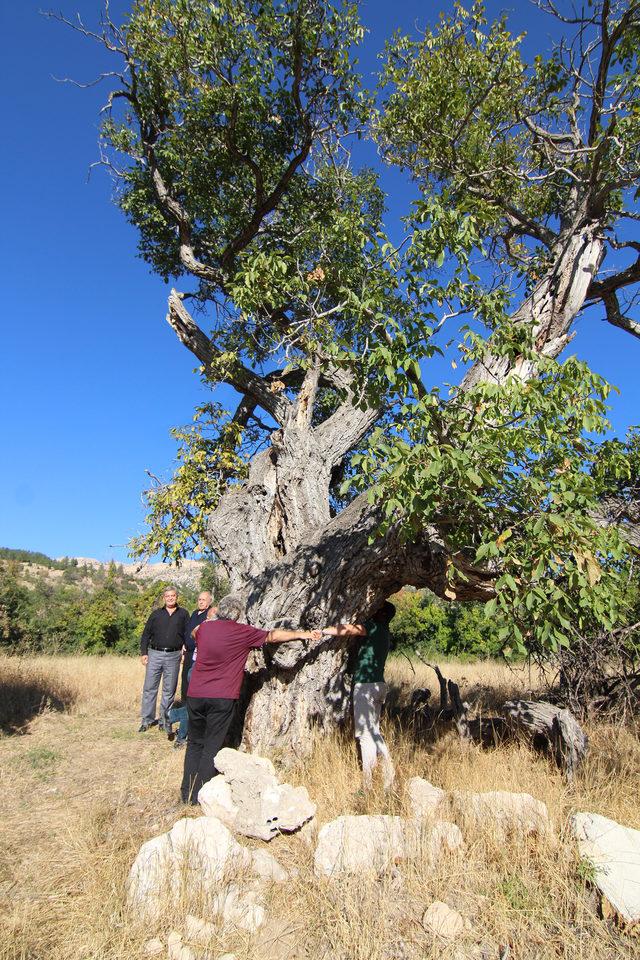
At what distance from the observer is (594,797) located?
4383 millimetres

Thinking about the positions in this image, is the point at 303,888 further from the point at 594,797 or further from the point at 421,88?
the point at 421,88

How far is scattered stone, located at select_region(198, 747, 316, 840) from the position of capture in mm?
4090

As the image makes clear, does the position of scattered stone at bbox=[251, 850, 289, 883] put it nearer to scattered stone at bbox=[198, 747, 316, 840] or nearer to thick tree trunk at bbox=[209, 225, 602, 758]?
scattered stone at bbox=[198, 747, 316, 840]

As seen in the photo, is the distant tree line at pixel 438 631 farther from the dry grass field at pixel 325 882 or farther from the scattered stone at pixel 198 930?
the scattered stone at pixel 198 930

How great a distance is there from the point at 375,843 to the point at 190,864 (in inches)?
45.9

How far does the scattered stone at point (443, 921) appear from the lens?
296 cm

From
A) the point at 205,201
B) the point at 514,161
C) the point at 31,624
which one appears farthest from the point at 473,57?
the point at 31,624

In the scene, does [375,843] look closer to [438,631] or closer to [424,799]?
[424,799]

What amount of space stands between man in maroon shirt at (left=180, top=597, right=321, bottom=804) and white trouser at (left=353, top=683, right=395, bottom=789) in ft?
3.62

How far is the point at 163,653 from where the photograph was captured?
7.62 meters

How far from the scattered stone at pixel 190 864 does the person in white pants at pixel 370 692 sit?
1.39m

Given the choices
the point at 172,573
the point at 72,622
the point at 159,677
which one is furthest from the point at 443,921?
the point at 72,622

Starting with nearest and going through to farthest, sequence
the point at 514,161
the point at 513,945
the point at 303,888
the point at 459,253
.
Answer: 1. the point at 513,945
2. the point at 303,888
3. the point at 459,253
4. the point at 514,161

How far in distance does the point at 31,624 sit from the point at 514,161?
18.2 meters
